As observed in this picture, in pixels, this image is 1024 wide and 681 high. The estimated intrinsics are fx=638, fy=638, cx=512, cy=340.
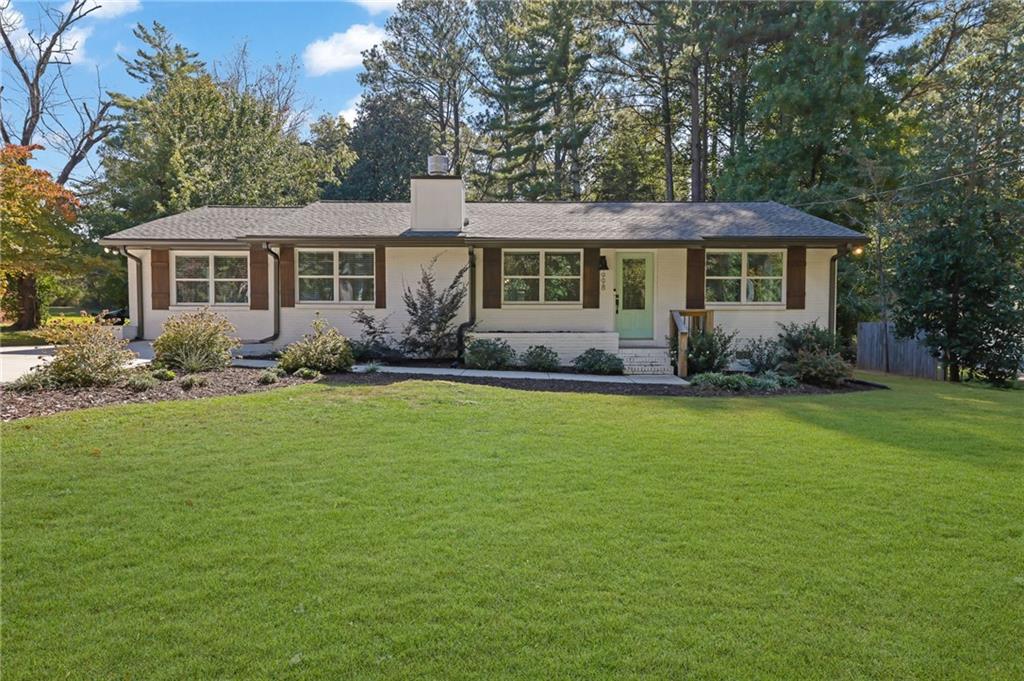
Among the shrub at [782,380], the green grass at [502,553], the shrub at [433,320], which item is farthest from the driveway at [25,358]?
the shrub at [782,380]

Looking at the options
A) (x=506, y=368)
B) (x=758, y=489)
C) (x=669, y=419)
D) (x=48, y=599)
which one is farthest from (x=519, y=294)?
(x=48, y=599)

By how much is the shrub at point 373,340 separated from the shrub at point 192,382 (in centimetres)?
456

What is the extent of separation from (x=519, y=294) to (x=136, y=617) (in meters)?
12.2

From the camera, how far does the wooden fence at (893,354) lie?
14711 mm

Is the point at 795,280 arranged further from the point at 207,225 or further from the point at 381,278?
the point at 207,225

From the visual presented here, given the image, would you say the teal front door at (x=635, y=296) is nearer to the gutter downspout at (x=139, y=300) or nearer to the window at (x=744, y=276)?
the window at (x=744, y=276)

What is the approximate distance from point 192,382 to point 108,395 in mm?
1010

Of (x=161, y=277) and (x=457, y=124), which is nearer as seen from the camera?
(x=161, y=277)

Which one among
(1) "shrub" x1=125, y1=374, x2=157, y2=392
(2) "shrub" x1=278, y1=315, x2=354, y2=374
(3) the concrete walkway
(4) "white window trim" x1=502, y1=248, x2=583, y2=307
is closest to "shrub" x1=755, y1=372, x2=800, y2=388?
(3) the concrete walkway

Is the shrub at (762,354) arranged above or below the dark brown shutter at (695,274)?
below

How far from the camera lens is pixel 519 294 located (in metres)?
14.8

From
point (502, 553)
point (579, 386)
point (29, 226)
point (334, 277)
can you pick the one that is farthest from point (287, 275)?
point (502, 553)

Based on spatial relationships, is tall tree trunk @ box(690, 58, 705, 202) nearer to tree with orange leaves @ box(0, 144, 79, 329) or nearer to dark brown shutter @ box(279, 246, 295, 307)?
dark brown shutter @ box(279, 246, 295, 307)

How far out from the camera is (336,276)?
1466 cm
